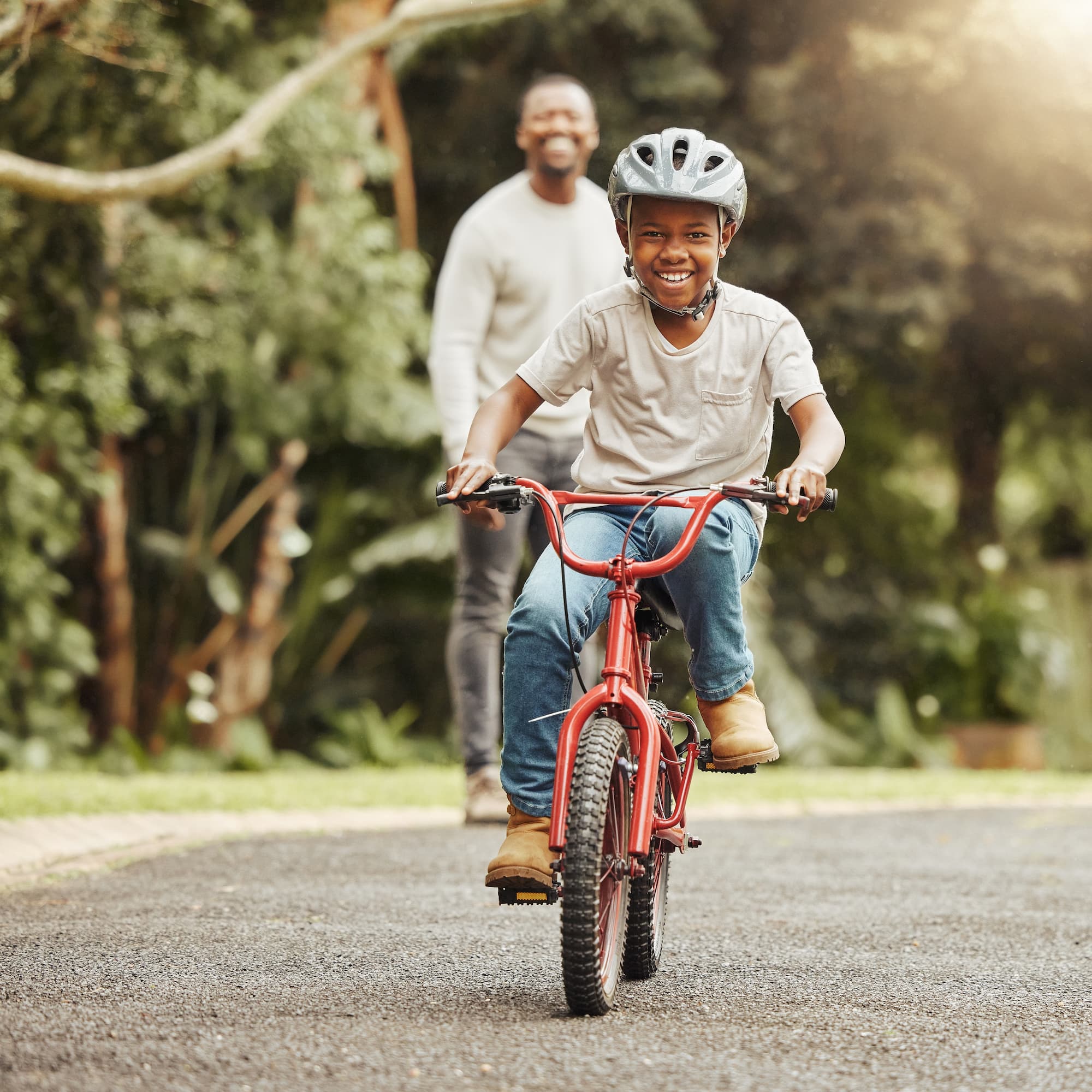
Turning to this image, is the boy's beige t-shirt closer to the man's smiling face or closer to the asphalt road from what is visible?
the asphalt road

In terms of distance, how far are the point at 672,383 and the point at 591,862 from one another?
1.06 metres

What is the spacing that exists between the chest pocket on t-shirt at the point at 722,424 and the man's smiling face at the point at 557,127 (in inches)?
89.8

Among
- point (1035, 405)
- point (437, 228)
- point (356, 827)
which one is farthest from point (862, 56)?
point (356, 827)

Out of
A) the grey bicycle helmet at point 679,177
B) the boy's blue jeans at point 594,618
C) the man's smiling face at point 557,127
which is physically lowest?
the boy's blue jeans at point 594,618

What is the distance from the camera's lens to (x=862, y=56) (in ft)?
43.5

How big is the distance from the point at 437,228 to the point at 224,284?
134 inches

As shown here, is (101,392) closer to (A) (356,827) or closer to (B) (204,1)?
(B) (204,1)

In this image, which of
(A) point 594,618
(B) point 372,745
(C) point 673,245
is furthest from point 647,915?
(B) point 372,745

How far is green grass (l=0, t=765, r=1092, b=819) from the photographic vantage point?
271 inches

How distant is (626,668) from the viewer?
10.5 feet

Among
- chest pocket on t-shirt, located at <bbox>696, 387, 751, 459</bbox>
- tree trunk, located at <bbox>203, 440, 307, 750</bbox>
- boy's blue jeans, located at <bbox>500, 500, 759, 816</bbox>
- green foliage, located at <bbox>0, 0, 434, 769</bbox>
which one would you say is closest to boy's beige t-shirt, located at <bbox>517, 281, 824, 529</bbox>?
chest pocket on t-shirt, located at <bbox>696, 387, 751, 459</bbox>

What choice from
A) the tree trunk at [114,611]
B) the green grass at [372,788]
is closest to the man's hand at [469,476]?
the green grass at [372,788]

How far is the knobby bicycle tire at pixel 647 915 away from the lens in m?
3.40

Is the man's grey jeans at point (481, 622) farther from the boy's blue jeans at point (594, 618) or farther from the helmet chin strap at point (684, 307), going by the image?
the boy's blue jeans at point (594, 618)
